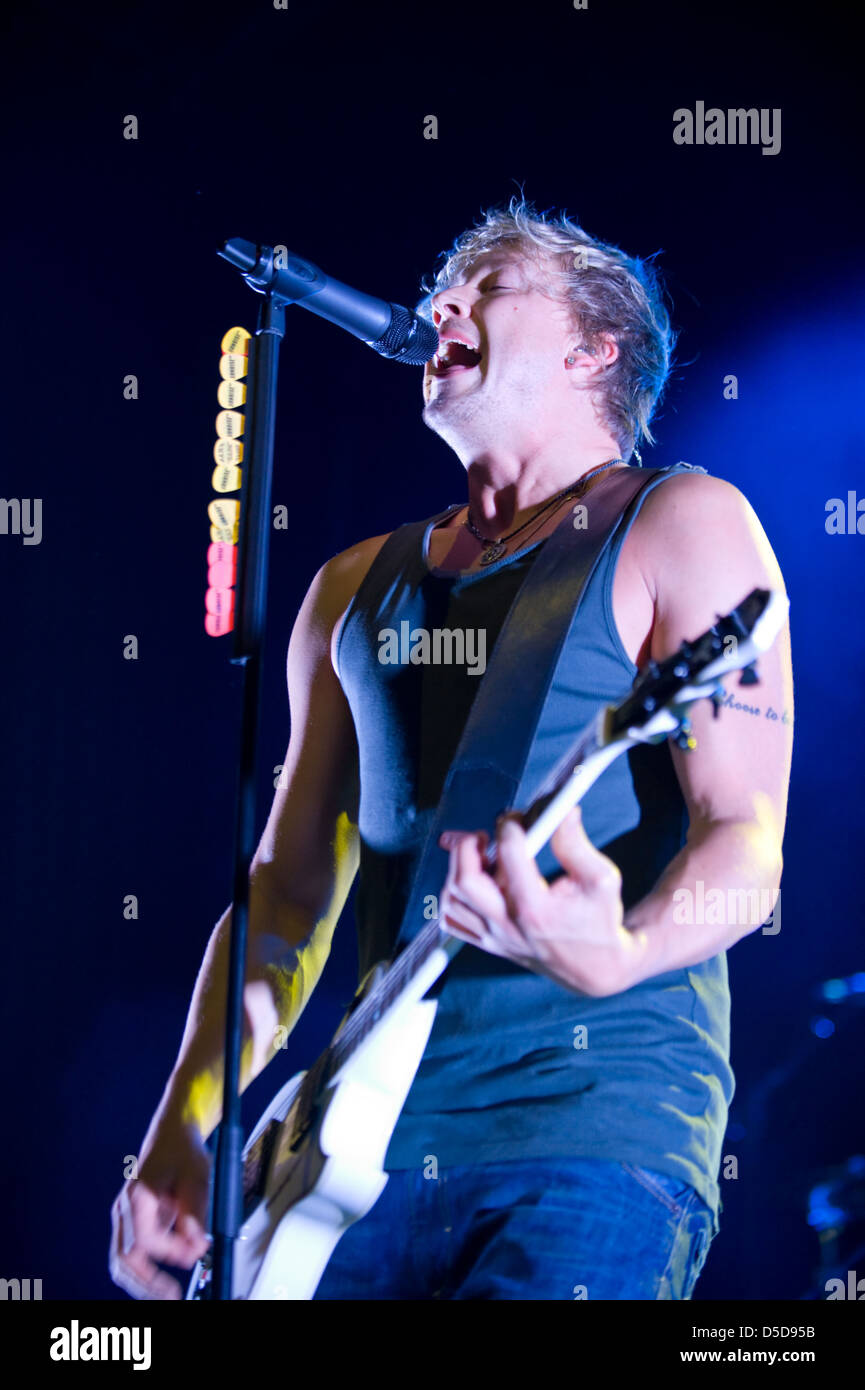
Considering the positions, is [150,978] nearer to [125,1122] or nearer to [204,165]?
[125,1122]

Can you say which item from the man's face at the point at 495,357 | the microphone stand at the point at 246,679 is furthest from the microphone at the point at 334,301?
the man's face at the point at 495,357

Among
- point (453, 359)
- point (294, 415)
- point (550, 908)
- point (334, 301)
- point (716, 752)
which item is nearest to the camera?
point (550, 908)

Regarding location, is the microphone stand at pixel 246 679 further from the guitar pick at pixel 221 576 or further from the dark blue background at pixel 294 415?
the dark blue background at pixel 294 415

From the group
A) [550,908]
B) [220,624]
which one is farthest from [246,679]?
[220,624]

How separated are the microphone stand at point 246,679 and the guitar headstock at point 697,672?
0.48 m

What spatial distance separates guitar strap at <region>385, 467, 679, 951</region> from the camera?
1.67 meters

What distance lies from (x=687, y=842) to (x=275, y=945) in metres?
0.79

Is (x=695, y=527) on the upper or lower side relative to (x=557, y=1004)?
upper

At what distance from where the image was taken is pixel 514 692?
1721 mm

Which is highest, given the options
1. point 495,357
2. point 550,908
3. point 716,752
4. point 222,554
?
point 495,357

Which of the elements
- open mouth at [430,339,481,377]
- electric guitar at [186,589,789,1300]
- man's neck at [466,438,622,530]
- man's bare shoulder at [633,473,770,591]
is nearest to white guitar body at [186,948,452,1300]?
electric guitar at [186,589,789,1300]

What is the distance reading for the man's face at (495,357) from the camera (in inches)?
84.7

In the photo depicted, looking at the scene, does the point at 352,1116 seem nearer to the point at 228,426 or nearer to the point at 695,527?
the point at 695,527

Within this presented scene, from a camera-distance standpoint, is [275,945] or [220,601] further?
[220,601]
